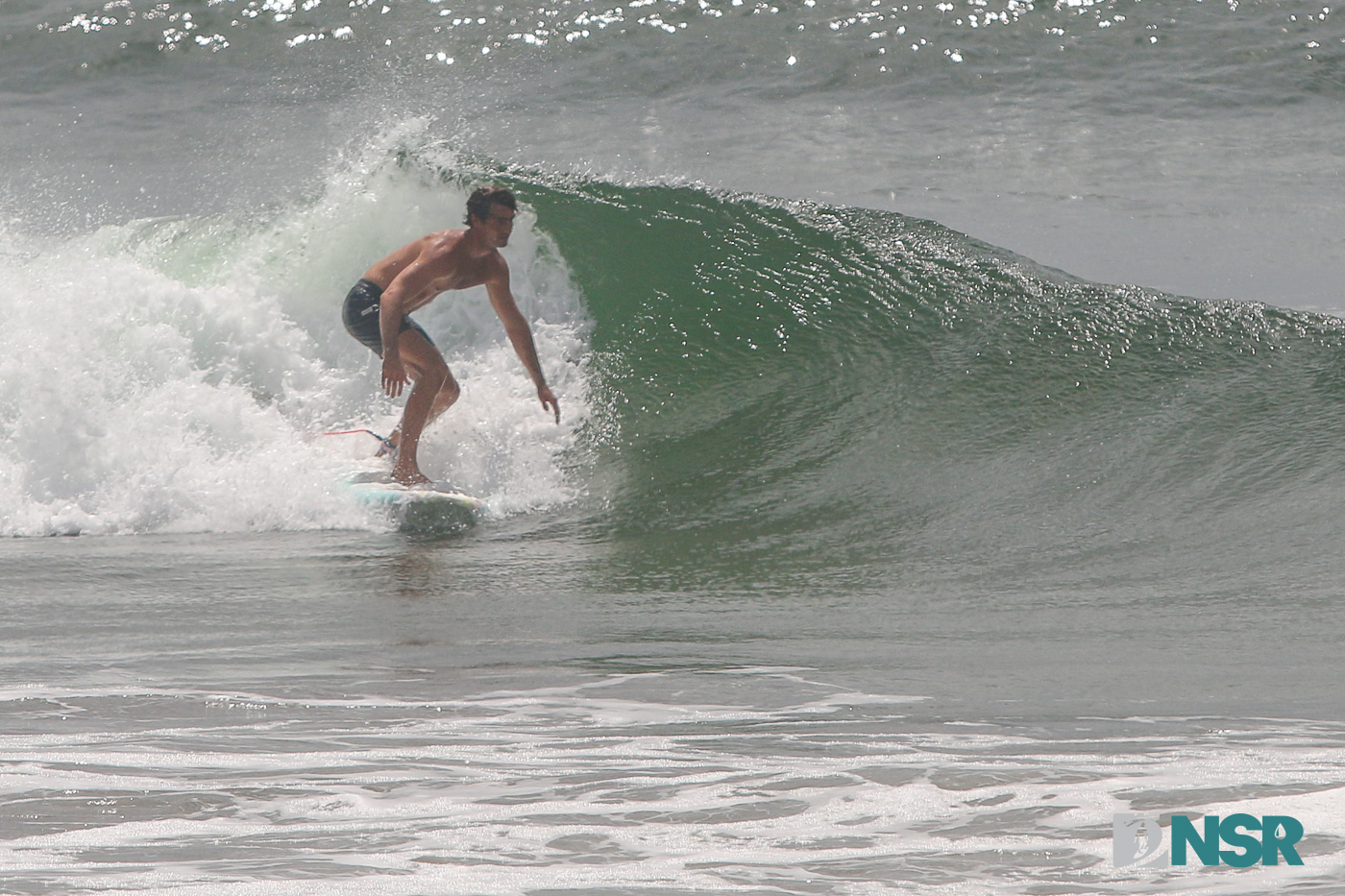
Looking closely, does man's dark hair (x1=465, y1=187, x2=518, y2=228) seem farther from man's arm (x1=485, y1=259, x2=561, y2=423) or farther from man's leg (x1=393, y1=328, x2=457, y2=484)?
man's leg (x1=393, y1=328, x2=457, y2=484)

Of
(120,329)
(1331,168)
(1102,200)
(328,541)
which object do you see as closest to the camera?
(328,541)

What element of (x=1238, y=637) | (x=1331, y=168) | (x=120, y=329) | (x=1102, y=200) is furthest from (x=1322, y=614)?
(x=1331, y=168)

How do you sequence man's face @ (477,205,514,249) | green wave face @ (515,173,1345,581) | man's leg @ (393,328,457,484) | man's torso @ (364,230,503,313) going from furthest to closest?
man's leg @ (393,328,457,484) → man's torso @ (364,230,503,313) → man's face @ (477,205,514,249) → green wave face @ (515,173,1345,581)

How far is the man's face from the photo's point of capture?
19.2 feet

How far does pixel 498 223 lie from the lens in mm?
5875

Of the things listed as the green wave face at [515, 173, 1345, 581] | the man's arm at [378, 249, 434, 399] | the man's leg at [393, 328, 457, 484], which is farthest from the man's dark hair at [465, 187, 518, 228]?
the green wave face at [515, 173, 1345, 581]

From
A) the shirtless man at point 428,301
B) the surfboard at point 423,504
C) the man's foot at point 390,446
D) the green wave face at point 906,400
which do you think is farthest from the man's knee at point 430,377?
the green wave face at point 906,400

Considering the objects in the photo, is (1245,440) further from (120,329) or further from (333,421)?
(120,329)

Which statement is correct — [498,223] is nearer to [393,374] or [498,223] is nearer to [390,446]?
[393,374]

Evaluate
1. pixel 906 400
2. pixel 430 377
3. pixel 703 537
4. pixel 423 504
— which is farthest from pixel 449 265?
pixel 906 400

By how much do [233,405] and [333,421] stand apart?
2.02ft

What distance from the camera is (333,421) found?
23.5ft

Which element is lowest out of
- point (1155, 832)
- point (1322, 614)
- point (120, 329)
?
point (1322, 614)

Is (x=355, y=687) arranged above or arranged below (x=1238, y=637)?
above
